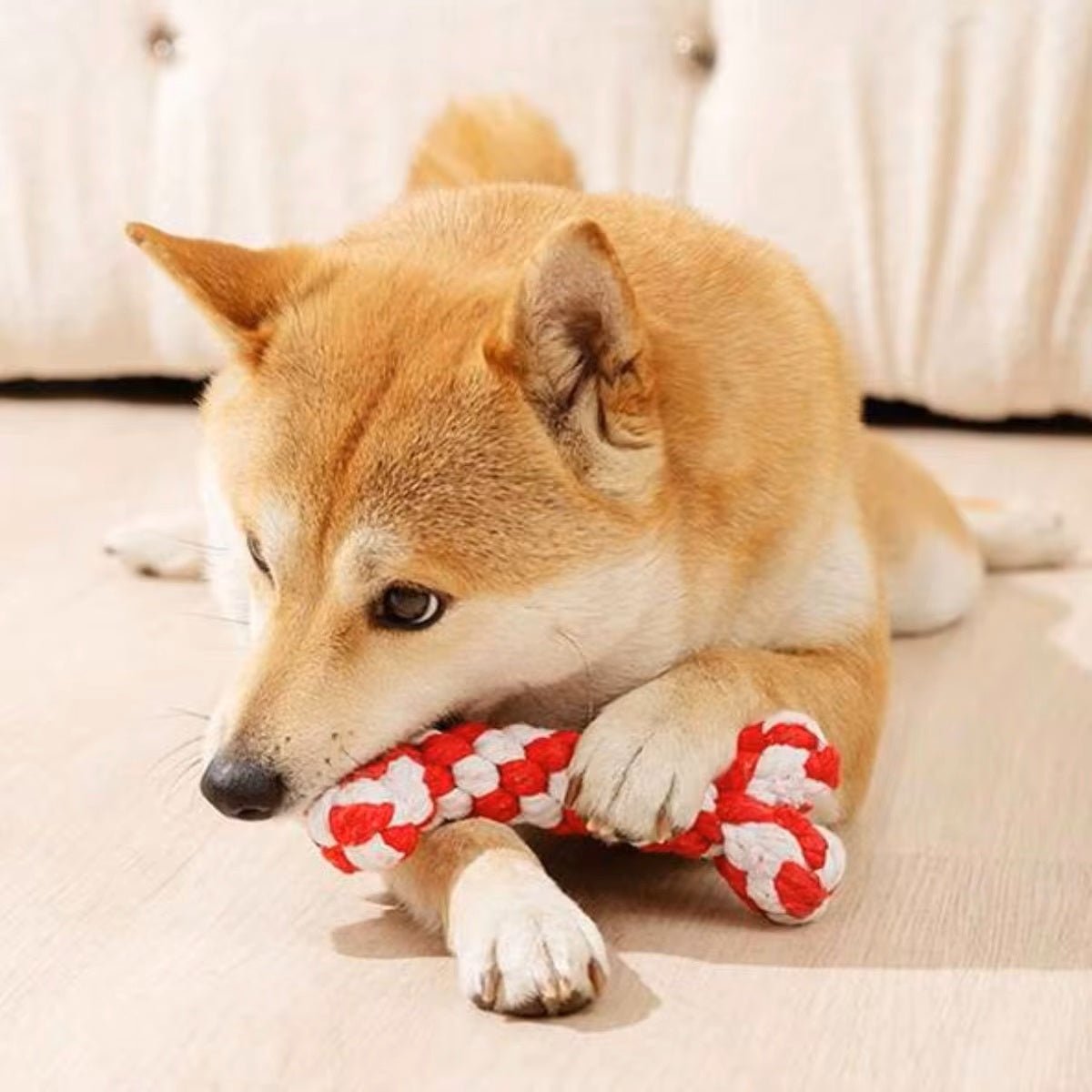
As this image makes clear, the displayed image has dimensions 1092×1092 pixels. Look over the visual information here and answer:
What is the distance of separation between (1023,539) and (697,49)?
3.05 feet

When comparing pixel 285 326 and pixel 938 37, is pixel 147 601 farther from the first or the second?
pixel 938 37

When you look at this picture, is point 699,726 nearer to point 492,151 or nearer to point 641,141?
point 492,151

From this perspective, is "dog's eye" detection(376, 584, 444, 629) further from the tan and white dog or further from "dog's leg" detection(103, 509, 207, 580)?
"dog's leg" detection(103, 509, 207, 580)

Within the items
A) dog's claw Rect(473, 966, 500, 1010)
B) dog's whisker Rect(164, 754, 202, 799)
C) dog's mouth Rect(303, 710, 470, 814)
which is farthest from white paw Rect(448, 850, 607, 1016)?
dog's whisker Rect(164, 754, 202, 799)

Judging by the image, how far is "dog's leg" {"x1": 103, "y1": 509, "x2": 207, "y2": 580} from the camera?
7.02 ft

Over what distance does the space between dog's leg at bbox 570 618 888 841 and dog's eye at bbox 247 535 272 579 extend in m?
0.26

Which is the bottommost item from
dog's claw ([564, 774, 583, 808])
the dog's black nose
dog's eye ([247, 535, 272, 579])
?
dog's claw ([564, 774, 583, 808])

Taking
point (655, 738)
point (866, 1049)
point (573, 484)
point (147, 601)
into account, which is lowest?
point (147, 601)

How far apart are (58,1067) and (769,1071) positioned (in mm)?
438

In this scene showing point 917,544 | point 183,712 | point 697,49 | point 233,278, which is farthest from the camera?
point 697,49

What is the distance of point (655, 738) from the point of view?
1293 millimetres

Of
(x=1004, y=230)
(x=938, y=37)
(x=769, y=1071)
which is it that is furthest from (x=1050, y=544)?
(x=769, y=1071)

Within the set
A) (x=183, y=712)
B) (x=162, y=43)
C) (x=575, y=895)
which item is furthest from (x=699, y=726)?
(x=162, y=43)

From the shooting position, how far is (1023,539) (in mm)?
2207
